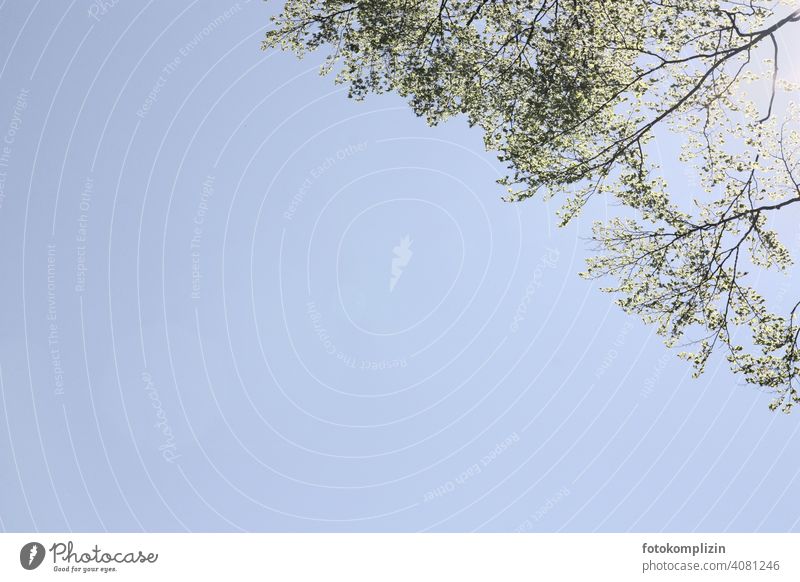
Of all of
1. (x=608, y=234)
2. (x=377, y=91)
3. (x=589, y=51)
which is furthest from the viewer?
(x=608, y=234)

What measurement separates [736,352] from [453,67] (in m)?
8.60

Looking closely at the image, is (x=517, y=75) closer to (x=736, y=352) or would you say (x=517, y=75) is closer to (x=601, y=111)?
(x=601, y=111)

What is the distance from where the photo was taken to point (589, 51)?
40.1 ft

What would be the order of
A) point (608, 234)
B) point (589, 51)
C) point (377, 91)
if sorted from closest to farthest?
1. point (589, 51)
2. point (377, 91)
3. point (608, 234)

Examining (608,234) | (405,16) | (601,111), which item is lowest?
(608,234)

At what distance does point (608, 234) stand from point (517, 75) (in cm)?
432
